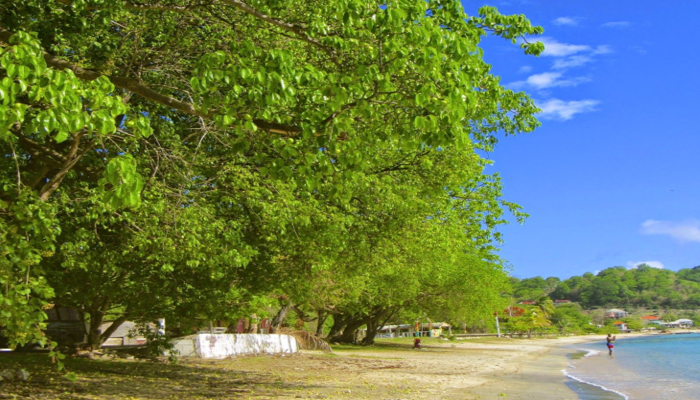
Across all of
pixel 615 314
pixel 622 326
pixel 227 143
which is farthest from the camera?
pixel 615 314

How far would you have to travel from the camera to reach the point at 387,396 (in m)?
13.0

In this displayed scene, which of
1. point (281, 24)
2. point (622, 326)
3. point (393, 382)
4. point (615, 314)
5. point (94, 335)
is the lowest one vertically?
point (622, 326)

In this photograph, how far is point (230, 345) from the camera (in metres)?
22.8

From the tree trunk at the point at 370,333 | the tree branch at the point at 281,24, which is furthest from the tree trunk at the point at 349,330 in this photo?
the tree branch at the point at 281,24

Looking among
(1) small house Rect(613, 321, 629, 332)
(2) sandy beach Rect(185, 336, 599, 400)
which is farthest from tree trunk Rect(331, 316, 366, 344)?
(1) small house Rect(613, 321, 629, 332)

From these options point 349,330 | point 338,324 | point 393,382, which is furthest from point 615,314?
point 393,382

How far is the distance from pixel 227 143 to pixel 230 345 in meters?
14.7

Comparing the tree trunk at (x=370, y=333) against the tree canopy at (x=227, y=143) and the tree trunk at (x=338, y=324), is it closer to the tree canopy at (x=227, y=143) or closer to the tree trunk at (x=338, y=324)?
the tree trunk at (x=338, y=324)

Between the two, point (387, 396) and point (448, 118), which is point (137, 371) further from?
point (448, 118)

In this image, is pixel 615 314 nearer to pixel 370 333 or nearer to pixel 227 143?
pixel 370 333

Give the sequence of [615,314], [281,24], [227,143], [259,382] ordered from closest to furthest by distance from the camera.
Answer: [281,24] < [227,143] < [259,382] < [615,314]

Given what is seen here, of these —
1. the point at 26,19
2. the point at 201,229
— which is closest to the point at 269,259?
the point at 201,229

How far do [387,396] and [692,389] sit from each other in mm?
13872

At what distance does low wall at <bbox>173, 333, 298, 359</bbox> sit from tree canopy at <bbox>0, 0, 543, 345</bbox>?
416 centimetres
